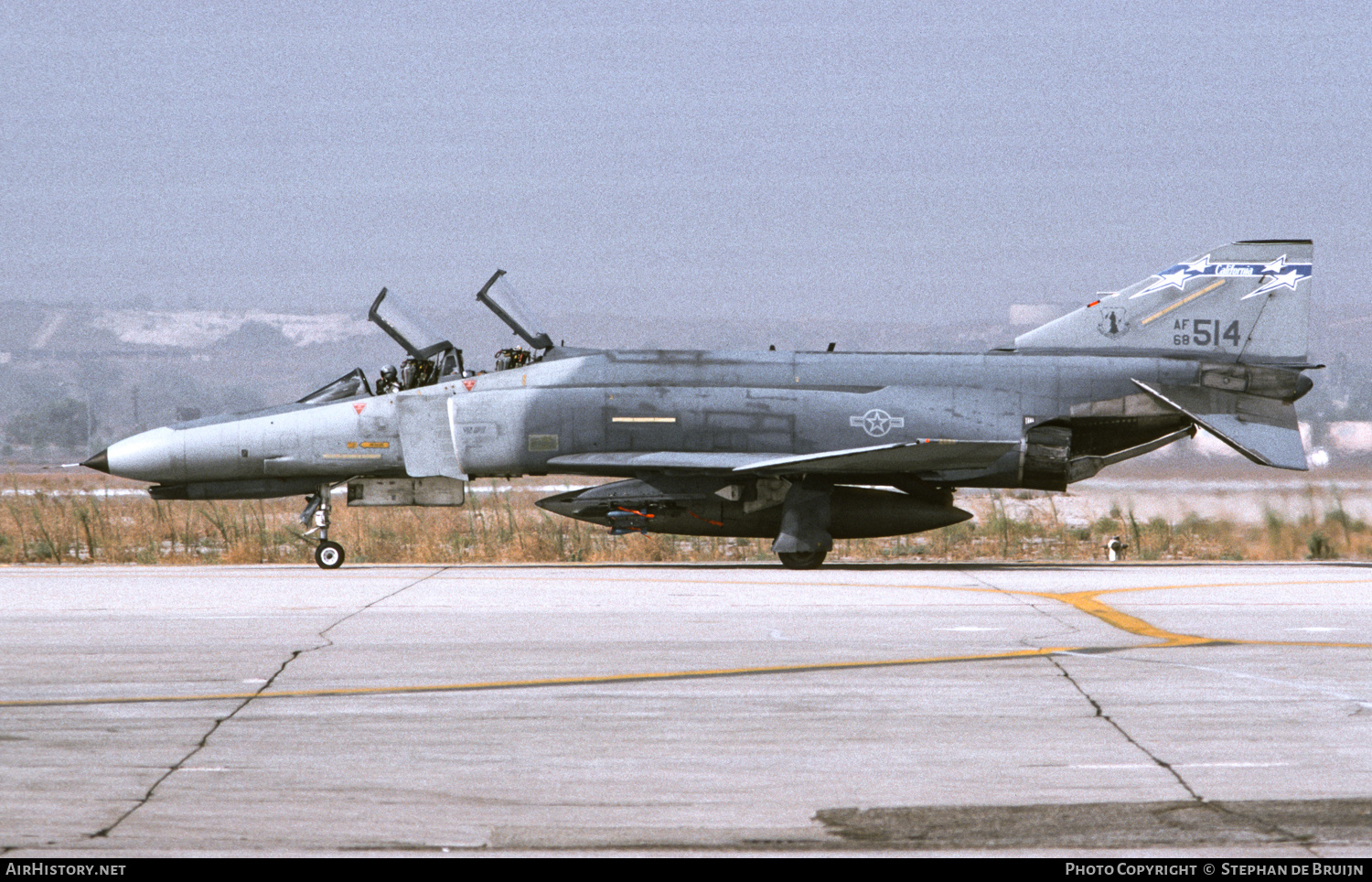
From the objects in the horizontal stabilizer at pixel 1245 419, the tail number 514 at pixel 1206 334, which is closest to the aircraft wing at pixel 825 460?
the horizontal stabilizer at pixel 1245 419

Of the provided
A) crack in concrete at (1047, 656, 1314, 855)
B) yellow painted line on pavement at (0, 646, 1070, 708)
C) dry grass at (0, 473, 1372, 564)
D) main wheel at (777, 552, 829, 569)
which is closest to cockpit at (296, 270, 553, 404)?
dry grass at (0, 473, 1372, 564)

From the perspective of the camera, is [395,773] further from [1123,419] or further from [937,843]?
[1123,419]

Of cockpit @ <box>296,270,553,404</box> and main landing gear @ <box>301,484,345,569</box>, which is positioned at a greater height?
cockpit @ <box>296,270,553,404</box>

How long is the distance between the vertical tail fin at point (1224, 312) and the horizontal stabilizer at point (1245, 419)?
60 cm

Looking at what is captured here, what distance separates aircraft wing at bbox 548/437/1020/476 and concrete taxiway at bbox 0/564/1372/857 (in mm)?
4669

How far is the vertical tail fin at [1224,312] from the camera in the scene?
2100 cm

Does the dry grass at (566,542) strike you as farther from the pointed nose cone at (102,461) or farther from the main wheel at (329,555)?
the pointed nose cone at (102,461)

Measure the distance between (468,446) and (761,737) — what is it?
13.4m

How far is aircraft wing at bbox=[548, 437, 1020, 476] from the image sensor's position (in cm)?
1928

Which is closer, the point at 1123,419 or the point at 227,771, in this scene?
the point at 227,771

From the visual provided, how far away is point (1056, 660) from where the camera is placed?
34.3ft

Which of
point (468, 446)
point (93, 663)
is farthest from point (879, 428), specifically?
point (93, 663)

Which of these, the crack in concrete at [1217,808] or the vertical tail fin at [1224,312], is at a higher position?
the vertical tail fin at [1224,312]

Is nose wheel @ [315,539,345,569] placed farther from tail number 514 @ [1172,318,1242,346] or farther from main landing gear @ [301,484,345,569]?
tail number 514 @ [1172,318,1242,346]
